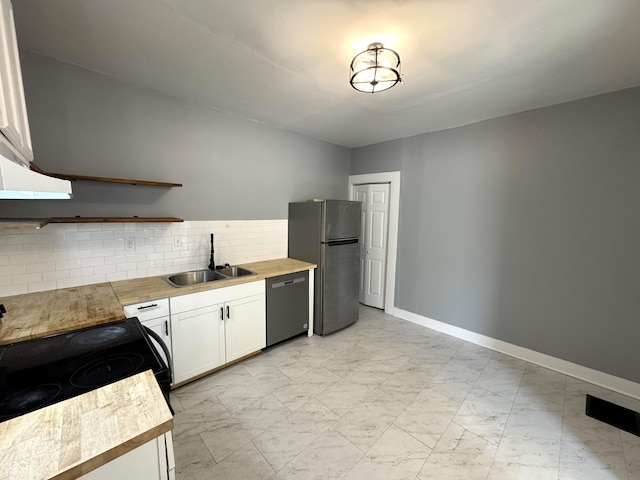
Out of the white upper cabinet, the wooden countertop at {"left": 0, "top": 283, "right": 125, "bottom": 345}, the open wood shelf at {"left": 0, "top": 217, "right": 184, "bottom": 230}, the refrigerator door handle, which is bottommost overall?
the wooden countertop at {"left": 0, "top": 283, "right": 125, "bottom": 345}

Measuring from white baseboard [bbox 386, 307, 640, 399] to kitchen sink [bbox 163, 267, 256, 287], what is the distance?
7.85 feet

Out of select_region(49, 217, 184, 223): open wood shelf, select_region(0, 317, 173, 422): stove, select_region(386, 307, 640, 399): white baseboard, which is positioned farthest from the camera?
select_region(386, 307, 640, 399): white baseboard

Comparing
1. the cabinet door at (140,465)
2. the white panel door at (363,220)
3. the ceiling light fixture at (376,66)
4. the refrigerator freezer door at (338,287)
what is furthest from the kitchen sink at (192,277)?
the white panel door at (363,220)

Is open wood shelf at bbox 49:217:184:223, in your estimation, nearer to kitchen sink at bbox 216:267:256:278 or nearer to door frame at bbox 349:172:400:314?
kitchen sink at bbox 216:267:256:278

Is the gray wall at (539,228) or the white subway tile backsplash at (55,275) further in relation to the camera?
the gray wall at (539,228)

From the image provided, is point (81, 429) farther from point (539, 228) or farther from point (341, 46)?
point (539, 228)

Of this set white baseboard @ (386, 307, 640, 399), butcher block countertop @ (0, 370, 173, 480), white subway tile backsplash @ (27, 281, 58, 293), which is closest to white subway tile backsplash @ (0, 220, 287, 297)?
white subway tile backsplash @ (27, 281, 58, 293)

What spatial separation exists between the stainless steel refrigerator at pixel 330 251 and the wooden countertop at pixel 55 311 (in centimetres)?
192

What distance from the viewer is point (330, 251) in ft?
10.1

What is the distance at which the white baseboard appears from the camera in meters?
2.17

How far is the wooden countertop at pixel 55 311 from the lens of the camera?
1.33 meters

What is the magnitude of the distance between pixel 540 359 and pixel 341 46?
130 inches

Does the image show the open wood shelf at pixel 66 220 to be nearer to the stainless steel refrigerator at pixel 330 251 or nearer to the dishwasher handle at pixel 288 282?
the dishwasher handle at pixel 288 282

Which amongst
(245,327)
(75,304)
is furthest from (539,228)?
(75,304)
